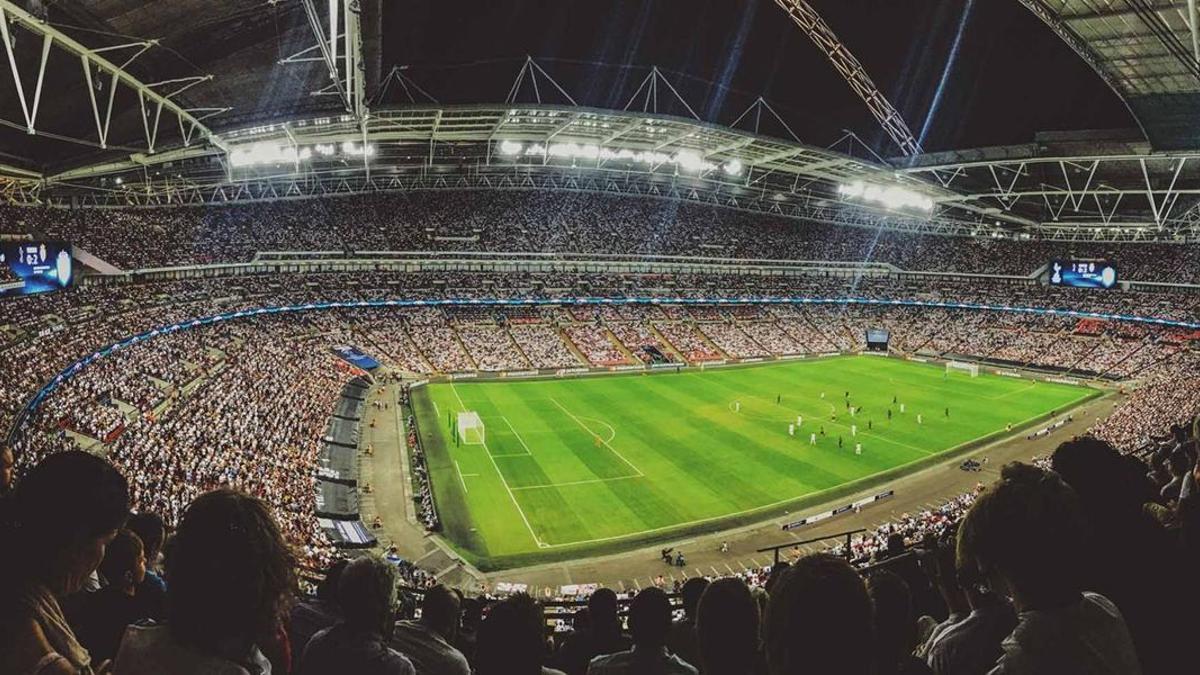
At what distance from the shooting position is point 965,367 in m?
61.8

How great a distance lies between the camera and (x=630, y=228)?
82.7 meters

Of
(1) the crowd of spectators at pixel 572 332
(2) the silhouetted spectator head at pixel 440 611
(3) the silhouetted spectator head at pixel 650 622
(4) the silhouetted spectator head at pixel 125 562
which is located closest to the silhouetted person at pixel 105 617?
(4) the silhouetted spectator head at pixel 125 562

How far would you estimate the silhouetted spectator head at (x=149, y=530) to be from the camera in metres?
6.40

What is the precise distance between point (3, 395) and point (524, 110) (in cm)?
2818

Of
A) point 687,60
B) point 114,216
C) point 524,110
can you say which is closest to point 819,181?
point 687,60

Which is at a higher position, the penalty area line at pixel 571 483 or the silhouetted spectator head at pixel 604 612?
the silhouetted spectator head at pixel 604 612

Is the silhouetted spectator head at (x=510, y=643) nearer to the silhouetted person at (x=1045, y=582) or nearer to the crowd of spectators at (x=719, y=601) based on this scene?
the crowd of spectators at (x=719, y=601)

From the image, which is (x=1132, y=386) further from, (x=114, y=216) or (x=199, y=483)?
(x=114, y=216)

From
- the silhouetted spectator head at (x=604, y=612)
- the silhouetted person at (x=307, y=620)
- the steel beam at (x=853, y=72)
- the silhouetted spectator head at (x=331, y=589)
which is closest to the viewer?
the silhouetted spectator head at (x=604, y=612)

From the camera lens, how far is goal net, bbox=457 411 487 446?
3750 centimetres

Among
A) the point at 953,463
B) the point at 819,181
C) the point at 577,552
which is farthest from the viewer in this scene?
the point at 819,181

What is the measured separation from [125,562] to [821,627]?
474cm

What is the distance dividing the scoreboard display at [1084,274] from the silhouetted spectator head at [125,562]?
6852 centimetres

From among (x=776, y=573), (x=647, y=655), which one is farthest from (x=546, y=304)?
(x=647, y=655)
